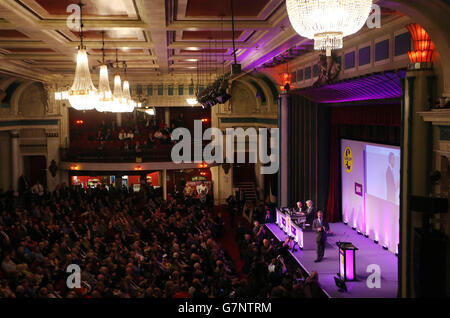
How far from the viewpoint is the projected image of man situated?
35.1 ft

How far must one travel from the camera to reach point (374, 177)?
466 inches

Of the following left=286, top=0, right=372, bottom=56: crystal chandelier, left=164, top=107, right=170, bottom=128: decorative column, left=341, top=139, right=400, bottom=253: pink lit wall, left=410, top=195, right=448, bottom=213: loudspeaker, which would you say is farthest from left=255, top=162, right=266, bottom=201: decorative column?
left=286, top=0, right=372, bottom=56: crystal chandelier

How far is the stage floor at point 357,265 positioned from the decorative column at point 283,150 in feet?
7.02

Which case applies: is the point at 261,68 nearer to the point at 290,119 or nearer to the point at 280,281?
the point at 290,119

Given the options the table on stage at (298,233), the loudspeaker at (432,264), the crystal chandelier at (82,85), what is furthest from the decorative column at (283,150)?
the crystal chandelier at (82,85)

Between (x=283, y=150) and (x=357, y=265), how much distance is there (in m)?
5.99

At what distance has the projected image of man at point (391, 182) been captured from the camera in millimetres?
10703

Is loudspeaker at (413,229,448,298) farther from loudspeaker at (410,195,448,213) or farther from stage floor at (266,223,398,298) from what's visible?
stage floor at (266,223,398,298)

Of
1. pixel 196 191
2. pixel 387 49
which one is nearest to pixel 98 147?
pixel 196 191

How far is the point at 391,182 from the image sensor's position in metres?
10.9

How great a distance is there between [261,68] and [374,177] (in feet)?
17.3

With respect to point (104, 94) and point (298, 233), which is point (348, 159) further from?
point (104, 94)

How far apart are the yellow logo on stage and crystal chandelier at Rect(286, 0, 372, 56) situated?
10609 mm

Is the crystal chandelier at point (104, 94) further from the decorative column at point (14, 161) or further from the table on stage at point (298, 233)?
the decorative column at point (14, 161)
